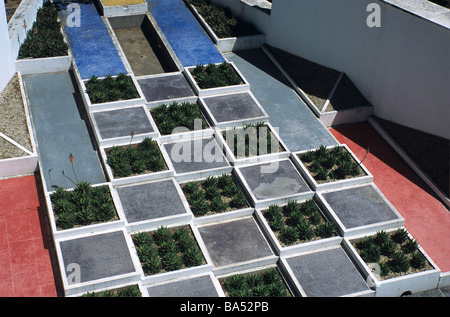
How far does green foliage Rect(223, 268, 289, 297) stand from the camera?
787 inches

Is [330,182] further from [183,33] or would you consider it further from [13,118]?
[13,118]

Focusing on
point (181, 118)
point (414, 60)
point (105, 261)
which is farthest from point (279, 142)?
point (105, 261)

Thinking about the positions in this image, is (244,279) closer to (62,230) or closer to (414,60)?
(62,230)

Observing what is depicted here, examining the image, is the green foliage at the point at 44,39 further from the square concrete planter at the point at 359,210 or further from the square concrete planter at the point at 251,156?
the square concrete planter at the point at 359,210

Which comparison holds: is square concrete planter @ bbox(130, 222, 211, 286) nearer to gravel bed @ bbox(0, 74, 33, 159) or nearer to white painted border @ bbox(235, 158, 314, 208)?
white painted border @ bbox(235, 158, 314, 208)

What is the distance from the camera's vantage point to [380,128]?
2780 centimetres

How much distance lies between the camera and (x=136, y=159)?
2423 cm

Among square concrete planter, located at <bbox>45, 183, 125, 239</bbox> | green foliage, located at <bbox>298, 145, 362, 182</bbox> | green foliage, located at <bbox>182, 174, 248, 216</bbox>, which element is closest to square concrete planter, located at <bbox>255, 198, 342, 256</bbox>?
green foliage, located at <bbox>182, 174, 248, 216</bbox>

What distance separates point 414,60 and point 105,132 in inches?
488

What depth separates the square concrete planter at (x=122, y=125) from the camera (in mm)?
25125

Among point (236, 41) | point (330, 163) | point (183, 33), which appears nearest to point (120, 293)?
point (330, 163)

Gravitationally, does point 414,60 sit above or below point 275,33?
above

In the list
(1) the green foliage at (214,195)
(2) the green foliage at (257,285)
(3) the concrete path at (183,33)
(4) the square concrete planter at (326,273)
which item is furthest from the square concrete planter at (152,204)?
(3) the concrete path at (183,33)

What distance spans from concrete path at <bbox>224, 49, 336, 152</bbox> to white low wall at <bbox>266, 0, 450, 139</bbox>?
1.69 metres
